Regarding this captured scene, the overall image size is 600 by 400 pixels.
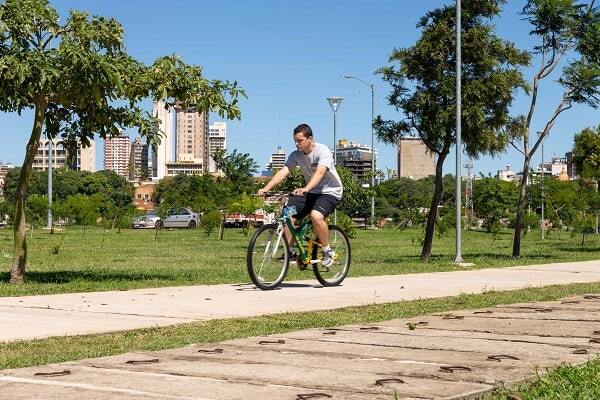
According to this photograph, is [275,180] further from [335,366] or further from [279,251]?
[335,366]

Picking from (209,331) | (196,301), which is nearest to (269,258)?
(196,301)

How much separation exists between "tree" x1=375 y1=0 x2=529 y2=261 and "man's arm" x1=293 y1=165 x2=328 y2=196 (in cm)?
1147

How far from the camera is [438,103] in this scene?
23.0 meters

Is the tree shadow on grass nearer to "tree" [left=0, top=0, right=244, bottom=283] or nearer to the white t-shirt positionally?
"tree" [left=0, top=0, right=244, bottom=283]

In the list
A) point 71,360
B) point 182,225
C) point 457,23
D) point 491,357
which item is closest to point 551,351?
point 491,357

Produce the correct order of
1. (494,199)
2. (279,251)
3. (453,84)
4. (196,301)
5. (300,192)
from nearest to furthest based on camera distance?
(196,301)
(300,192)
(279,251)
(453,84)
(494,199)

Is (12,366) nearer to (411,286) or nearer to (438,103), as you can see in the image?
(411,286)

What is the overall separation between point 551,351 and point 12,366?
3.09m

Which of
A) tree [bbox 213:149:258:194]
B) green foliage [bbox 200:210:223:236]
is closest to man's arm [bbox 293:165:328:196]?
green foliage [bbox 200:210:223:236]

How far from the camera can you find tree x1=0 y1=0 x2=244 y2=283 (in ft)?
35.8

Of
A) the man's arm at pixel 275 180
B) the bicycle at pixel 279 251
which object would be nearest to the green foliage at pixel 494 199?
the bicycle at pixel 279 251

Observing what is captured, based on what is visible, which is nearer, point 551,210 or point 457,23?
point 457,23

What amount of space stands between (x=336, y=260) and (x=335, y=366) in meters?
7.08

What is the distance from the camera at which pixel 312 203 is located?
11812 millimetres
